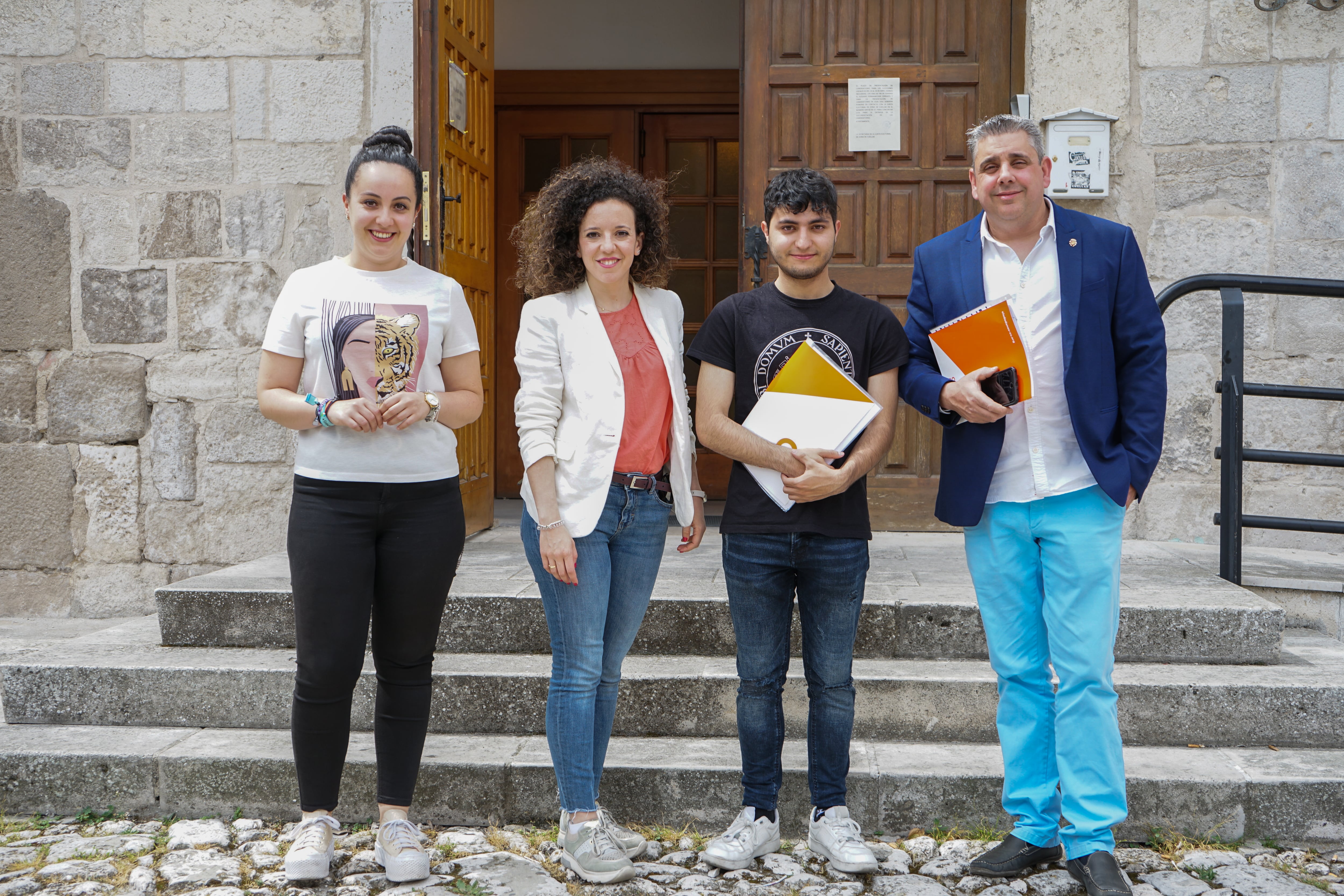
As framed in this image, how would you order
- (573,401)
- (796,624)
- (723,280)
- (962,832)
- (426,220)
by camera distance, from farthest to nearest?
(723,280) → (426,220) → (796,624) → (962,832) → (573,401)

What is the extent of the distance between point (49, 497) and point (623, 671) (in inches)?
119

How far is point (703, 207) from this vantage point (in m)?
6.55

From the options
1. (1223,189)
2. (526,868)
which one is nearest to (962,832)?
(526,868)

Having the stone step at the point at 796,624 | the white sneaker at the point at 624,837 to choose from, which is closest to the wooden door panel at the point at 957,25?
the stone step at the point at 796,624

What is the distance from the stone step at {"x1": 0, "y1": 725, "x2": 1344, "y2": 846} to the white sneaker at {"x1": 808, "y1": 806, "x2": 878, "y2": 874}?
0.24 metres

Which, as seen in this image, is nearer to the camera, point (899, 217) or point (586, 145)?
point (899, 217)

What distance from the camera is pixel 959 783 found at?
109 inches

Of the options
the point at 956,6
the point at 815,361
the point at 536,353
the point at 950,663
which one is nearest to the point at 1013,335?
the point at 815,361

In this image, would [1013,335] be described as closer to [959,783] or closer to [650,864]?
[959,783]

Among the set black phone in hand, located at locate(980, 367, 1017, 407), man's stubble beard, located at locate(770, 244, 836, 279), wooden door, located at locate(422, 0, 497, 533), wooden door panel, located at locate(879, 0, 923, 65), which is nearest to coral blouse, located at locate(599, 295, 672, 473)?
man's stubble beard, located at locate(770, 244, 836, 279)

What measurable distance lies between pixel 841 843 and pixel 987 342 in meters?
1.18

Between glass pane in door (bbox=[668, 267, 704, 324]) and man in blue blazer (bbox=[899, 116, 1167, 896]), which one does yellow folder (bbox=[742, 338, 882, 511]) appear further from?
glass pane in door (bbox=[668, 267, 704, 324])

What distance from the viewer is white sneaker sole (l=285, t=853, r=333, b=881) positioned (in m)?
2.42

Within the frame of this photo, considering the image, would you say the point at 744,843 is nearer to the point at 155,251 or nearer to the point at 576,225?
the point at 576,225
